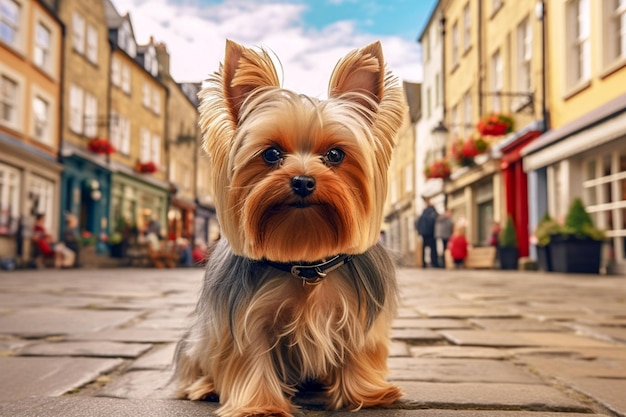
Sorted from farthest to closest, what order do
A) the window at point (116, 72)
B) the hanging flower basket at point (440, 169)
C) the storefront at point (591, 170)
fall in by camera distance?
the window at point (116, 72) < the hanging flower basket at point (440, 169) < the storefront at point (591, 170)

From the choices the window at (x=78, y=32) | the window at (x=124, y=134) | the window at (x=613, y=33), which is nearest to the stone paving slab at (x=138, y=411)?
the window at (x=613, y=33)

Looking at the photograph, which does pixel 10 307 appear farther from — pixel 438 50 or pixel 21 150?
pixel 438 50

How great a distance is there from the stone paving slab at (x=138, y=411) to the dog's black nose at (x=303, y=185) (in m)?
0.71

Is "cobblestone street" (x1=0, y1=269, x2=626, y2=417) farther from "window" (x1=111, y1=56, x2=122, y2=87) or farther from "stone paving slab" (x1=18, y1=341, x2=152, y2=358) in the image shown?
"window" (x1=111, y1=56, x2=122, y2=87)

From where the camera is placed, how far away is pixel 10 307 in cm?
569

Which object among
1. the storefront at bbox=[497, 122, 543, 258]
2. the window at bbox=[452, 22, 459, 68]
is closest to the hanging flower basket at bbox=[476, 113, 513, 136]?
the storefront at bbox=[497, 122, 543, 258]

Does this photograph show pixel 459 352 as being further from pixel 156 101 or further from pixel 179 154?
pixel 179 154

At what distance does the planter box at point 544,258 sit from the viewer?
14.6 m

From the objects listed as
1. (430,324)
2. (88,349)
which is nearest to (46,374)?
(88,349)

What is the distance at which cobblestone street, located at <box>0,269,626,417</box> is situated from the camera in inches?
87.6

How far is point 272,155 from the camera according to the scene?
6.79 feet

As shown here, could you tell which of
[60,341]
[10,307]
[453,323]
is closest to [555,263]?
[453,323]

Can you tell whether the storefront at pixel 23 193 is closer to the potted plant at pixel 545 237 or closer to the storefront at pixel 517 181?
the potted plant at pixel 545 237

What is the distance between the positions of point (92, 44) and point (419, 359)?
2544 cm
